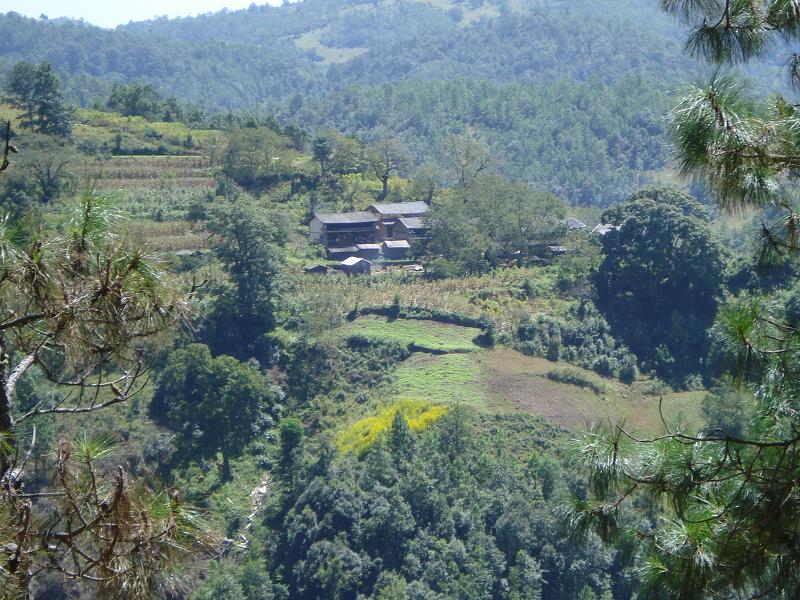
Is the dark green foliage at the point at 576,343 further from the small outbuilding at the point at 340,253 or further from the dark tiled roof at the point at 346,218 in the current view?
the dark tiled roof at the point at 346,218

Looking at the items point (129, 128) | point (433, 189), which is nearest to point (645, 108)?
point (433, 189)

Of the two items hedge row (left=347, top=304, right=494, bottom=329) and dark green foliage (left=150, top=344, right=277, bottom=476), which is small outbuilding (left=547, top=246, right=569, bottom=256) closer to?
hedge row (left=347, top=304, right=494, bottom=329)

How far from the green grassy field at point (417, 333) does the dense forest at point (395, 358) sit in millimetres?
81

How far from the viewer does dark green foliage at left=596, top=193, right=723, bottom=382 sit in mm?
23156

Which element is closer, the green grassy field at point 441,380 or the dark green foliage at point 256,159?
the green grassy field at point 441,380

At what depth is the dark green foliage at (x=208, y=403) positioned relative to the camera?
17672 mm

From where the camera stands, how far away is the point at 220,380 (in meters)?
Answer: 18.2

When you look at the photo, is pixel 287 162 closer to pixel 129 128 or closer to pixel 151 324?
pixel 129 128

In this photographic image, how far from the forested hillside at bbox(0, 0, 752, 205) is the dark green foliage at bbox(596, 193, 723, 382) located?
6240mm

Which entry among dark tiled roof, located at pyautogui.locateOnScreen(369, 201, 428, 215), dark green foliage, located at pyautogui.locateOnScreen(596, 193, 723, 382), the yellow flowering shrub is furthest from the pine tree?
dark tiled roof, located at pyautogui.locateOnScreen(369, 201, 428, 215)

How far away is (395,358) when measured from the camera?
66.8 feet

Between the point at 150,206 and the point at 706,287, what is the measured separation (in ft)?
51.8

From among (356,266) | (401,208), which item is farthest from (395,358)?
(401,208)

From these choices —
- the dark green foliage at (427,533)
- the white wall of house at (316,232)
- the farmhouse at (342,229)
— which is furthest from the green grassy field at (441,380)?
the white wall of house at (316,232)
